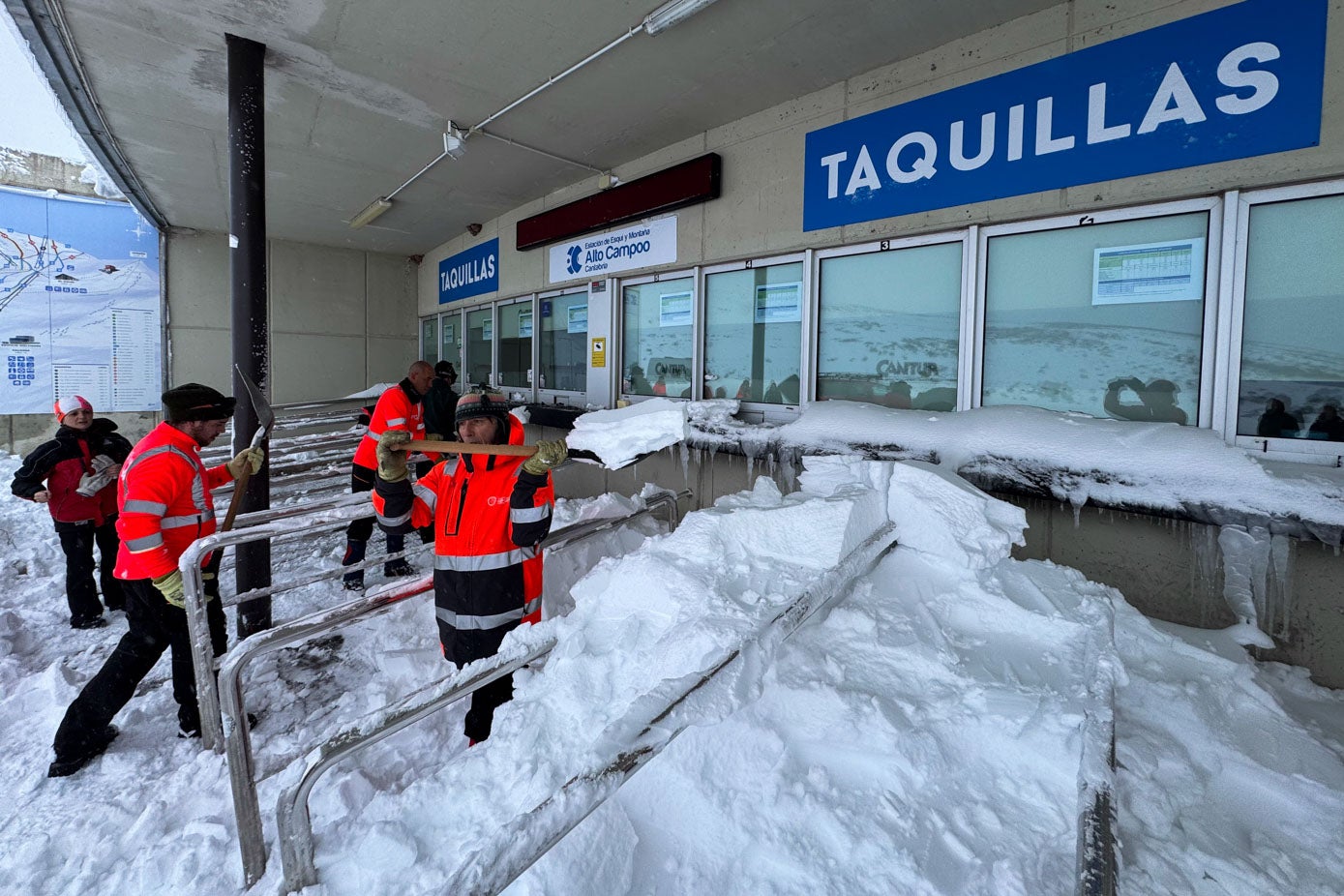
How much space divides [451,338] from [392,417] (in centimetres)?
536

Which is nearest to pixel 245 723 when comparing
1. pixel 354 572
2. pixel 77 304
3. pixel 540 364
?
pixel 354 572

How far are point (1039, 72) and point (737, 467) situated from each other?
2.93m

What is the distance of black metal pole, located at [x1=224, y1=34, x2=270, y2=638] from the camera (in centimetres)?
363

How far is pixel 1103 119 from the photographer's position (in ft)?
9.88

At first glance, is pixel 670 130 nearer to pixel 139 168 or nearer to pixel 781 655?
pixel 781 655

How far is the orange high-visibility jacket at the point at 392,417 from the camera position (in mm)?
4332

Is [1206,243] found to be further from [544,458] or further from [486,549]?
[486,549]

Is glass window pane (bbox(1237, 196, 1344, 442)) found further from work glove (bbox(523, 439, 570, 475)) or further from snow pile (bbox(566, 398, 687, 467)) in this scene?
work glove (bbox(523, 439, 570, 475))

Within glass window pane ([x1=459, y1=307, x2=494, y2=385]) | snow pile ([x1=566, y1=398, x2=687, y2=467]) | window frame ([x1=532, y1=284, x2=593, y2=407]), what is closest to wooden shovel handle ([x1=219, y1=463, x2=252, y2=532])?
snow pile ([x1=566, y1=398, x2=687, y2=467])

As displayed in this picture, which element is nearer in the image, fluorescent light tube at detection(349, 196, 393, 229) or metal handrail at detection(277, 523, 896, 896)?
metal handrail at detection(277, 523, 896, 896)

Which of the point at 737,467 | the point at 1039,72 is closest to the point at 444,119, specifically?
the point at 737,467

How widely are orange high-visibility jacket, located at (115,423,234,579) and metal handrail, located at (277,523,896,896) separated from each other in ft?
5.90

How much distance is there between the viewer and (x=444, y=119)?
477 centimetres

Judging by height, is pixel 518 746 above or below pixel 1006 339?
below
